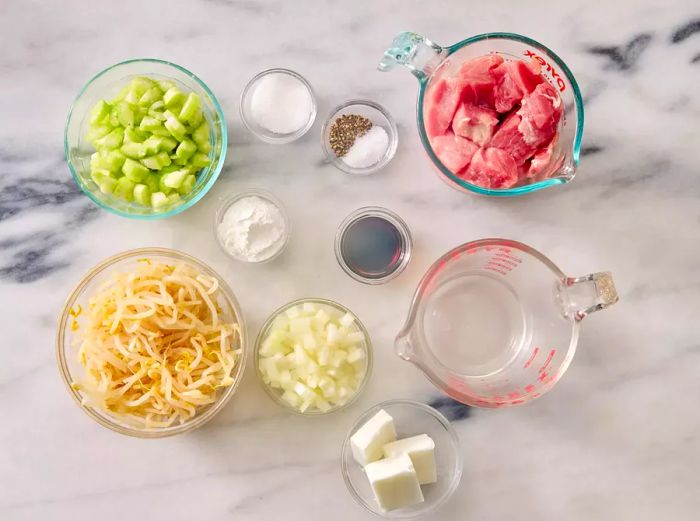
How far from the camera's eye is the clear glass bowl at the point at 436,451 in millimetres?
1847

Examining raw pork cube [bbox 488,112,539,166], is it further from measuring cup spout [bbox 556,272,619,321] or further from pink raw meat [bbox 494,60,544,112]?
measuring cup spout [bbox 556,272,619,321]

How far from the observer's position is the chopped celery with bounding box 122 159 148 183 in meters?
1.75

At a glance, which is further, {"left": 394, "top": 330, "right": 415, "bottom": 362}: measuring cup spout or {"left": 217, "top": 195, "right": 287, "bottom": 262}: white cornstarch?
{"left": 217, "top": 195, "right": 287, "bottom": 262}: white cornstarch

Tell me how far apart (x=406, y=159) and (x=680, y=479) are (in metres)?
1.30

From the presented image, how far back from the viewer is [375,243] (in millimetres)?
1923

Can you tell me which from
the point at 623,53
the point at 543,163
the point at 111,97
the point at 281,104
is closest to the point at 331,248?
the point at 281,104

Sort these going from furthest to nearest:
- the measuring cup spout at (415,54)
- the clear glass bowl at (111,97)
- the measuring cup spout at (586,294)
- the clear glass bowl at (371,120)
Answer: the clear glass bowl at (371,120) < the clear glass bowl at (111,97) < the measuring cup spout at (415,54) < the measuring cup spout at (586,294)

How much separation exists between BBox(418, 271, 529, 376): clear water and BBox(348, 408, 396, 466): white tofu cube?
266 mm

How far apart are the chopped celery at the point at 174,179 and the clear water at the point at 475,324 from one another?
79 cm

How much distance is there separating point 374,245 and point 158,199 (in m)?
0.63

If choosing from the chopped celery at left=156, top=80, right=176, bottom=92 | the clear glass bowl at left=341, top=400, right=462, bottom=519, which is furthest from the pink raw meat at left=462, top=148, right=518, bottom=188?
the chopped celery at left=156, top=80, right=176, bottom=92

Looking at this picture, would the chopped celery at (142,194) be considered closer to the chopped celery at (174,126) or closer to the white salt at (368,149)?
the chopped celery at (174,126)

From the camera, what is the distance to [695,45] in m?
1.98

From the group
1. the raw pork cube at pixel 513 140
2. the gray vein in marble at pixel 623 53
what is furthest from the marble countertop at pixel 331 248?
the raw pork cube at pixel 513 140
